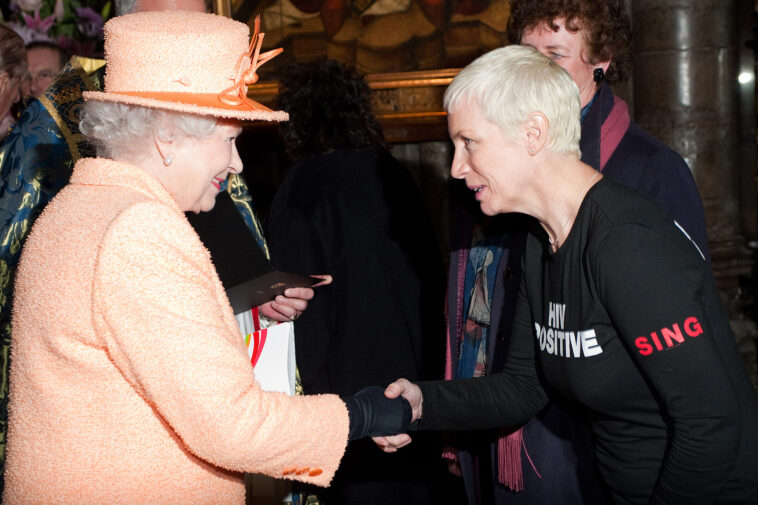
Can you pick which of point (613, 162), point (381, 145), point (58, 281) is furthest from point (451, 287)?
point (58, 281)

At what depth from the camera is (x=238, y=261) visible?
268 centimetres

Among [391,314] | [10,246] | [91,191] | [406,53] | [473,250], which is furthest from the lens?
[406,53]

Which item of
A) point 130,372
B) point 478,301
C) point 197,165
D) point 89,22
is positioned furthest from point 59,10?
point 130,372

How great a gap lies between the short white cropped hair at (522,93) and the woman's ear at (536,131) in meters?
0.01

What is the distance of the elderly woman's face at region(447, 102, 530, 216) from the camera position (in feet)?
6.32

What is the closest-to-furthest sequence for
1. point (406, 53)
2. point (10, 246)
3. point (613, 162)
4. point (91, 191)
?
point (91, 191)
point (613, 162)
point (10, 246)
point (406, 53)

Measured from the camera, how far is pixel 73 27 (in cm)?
437

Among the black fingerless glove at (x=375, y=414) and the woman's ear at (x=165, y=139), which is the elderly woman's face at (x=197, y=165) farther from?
the black fingerless glove at (x=375, y=414)

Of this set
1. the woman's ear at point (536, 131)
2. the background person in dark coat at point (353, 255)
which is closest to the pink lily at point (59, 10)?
the background person in dark coat at point (353, 255)

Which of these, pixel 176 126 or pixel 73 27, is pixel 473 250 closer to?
pixel 176 126

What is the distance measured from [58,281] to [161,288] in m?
0.23

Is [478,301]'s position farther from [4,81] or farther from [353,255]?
[4,81]

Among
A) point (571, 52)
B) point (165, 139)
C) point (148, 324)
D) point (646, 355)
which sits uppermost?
point (571, 52)

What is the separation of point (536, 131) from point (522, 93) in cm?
9
